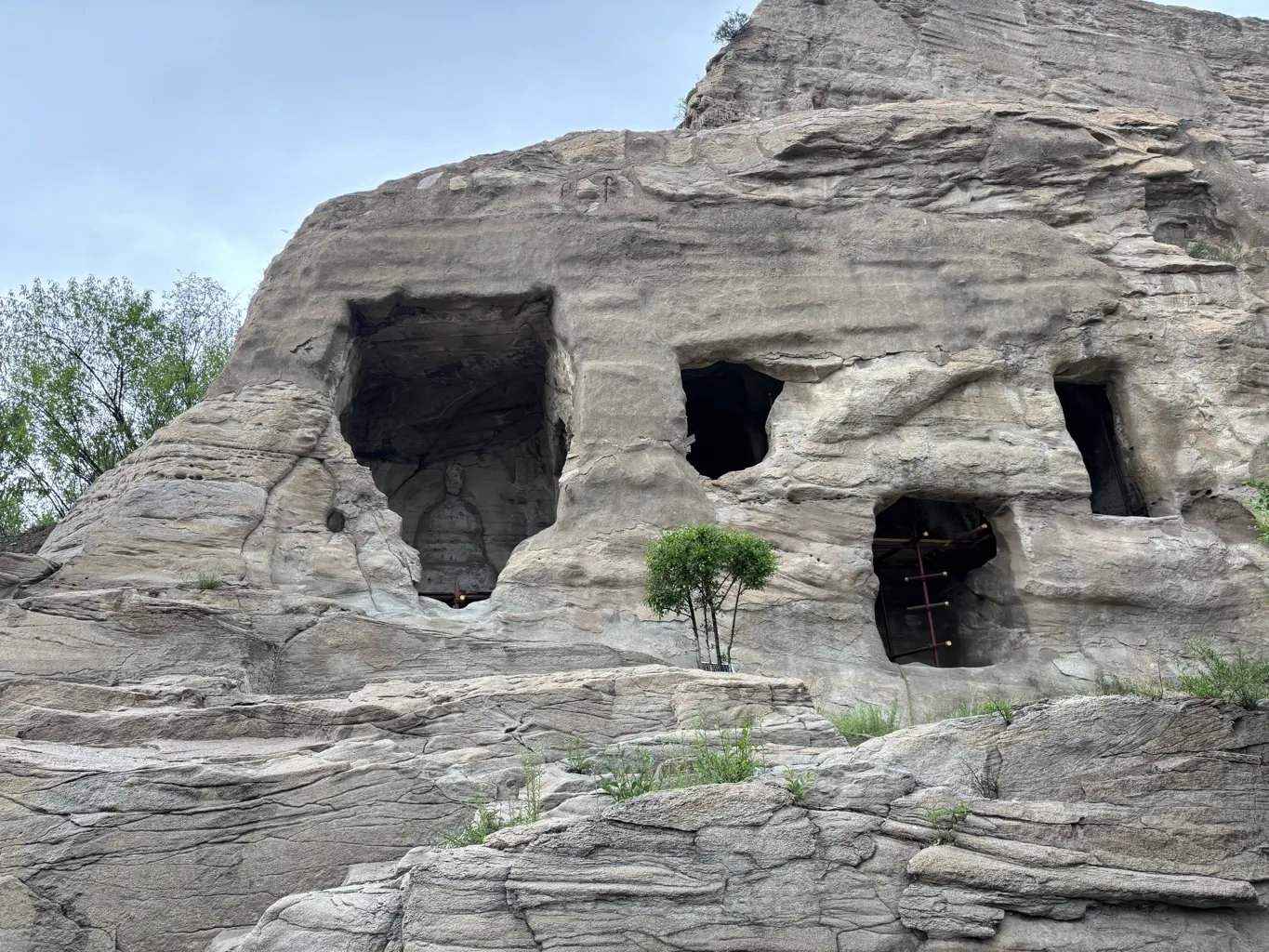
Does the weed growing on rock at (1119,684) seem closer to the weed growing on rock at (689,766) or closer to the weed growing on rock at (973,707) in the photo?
the weed growing on rock at (973,707)

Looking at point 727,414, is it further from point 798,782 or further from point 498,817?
point 498,817

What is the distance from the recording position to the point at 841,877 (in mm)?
5441

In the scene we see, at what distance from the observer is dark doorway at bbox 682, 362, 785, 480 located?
14.3 m

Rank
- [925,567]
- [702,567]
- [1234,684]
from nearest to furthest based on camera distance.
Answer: [1234,684] < [702,567] < [925,567]

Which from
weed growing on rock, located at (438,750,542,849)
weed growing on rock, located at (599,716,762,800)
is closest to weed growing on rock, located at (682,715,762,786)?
weed growing on rock, located at (599,716,762,800)

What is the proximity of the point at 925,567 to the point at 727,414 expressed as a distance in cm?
352

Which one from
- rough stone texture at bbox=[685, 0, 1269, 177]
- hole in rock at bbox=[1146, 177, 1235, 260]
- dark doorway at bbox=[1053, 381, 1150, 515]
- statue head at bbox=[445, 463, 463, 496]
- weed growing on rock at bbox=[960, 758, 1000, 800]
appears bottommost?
weed growing on rock at bbox=[960, 758, 1000, 800]

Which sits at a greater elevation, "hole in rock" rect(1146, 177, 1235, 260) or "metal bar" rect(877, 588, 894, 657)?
"hole in rock" rect(1146, 177, 1235, 260)

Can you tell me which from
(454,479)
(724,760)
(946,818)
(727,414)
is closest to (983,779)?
(946,818)

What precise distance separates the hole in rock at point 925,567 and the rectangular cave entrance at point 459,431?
166 inches

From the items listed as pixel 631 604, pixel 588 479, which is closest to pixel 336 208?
pixel 588 479

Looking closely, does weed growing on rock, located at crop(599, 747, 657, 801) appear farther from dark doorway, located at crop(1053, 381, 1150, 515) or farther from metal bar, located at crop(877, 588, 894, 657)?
dark doorway, located at crop(1053, 381, 1150, 515)

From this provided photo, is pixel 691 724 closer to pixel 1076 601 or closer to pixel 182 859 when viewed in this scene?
pixel 182 859

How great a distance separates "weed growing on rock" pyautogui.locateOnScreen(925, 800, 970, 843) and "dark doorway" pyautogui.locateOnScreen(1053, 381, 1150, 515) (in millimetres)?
7270
